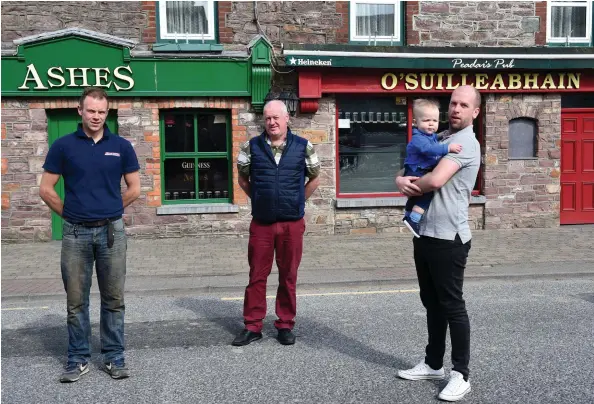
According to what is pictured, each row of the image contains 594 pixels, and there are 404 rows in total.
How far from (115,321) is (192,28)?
8491 millimetres

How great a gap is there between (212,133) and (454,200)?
864 centimetres

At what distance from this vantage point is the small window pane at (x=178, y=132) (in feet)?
40.0

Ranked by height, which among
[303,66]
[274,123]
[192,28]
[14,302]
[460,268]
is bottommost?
[14,302]

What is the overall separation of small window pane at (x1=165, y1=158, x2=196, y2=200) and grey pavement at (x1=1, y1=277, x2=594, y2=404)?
195 inches

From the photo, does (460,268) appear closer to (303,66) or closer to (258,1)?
(303,66)

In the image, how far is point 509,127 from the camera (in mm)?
12969

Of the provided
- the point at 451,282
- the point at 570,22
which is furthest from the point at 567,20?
the point at 451,282

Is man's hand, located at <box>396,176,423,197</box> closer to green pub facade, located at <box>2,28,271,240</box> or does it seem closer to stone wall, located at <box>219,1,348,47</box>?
green pub facade, located at <box>2,28,271,240</box>

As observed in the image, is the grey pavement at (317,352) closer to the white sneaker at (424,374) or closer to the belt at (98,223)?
the white sneaker at (424,374)

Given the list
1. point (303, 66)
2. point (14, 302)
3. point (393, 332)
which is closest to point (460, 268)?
point (393, 332)

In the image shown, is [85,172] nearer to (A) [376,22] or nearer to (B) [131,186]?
(B) [131,186]

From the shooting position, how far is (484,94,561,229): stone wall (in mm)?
12820

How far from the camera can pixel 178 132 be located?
40.1 ft

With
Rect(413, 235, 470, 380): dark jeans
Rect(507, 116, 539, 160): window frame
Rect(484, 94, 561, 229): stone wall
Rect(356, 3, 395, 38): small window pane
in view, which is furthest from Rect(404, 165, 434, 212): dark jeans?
Rect(507, 116, 539, 160): window frame
